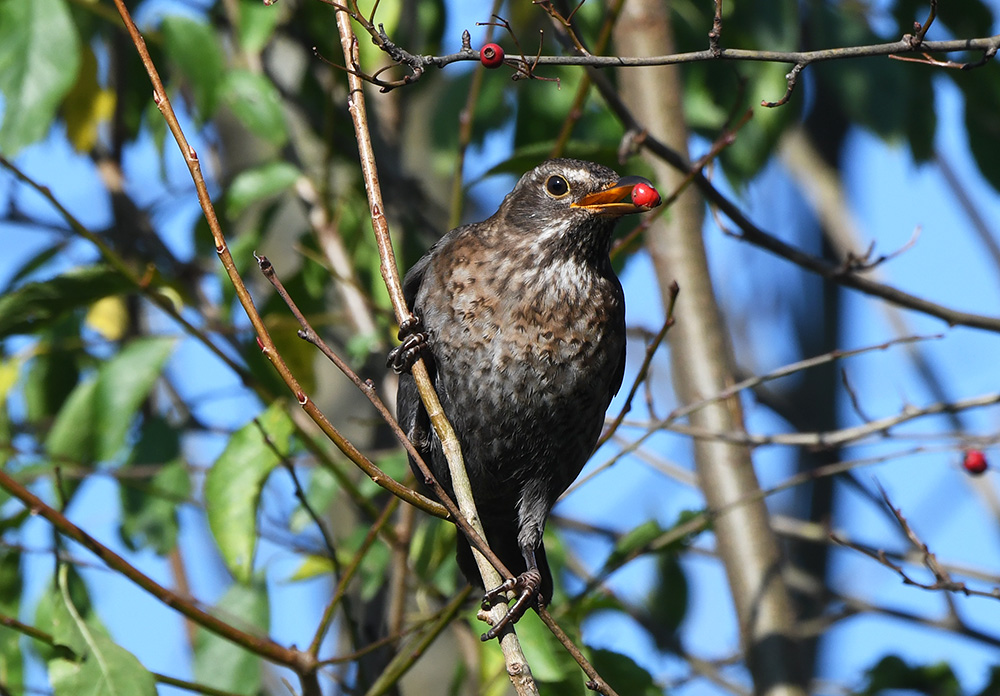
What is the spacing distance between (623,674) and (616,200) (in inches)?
54.9

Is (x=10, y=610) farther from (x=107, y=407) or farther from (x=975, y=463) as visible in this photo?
(x=975, y=463)

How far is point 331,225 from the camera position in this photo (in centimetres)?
440

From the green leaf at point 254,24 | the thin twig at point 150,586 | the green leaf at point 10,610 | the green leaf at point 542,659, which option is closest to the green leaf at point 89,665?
the thin twig at point 150,586

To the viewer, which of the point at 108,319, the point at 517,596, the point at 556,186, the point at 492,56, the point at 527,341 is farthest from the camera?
the point at 108,319

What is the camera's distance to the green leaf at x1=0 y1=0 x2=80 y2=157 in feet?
10.4

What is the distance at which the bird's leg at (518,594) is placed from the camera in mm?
2514

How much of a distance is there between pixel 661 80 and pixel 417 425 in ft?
5.60

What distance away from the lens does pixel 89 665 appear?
282 centimetres

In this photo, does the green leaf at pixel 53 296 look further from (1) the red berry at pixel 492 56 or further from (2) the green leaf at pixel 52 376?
(1) the red berry at pixel 492 56

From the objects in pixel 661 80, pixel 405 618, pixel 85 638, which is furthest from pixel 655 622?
pixel 85 638

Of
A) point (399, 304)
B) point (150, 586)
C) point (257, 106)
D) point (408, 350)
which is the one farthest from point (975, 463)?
point (257, 106)

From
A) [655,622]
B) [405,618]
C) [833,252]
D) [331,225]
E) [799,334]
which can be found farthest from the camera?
[799,334]

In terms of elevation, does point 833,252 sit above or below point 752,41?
above

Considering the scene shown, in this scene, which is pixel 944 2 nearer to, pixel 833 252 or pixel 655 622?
pixel 655 622
